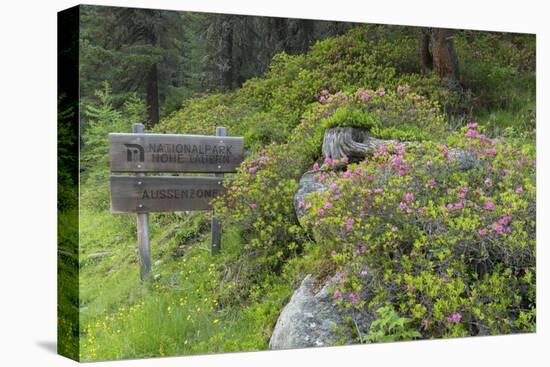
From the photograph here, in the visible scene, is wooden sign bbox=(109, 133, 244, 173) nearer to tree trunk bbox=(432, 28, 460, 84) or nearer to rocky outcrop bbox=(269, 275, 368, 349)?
rocky outcrop bbox=(269, 275, 368, 349)

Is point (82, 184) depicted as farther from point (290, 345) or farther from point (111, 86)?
point (290, 345)

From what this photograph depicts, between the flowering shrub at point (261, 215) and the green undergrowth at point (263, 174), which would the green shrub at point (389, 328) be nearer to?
the green undergrowth at point (263, 174)

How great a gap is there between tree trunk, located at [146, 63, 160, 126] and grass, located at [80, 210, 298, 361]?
0.96 meters

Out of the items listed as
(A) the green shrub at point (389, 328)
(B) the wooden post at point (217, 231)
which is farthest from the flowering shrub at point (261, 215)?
(A) the green shrub at point (389, 328)

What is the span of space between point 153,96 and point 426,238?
278 centimetres

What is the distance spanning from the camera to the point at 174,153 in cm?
726

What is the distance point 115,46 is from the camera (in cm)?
670

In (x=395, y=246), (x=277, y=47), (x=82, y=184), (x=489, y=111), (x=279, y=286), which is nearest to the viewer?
(x=82, y=184)

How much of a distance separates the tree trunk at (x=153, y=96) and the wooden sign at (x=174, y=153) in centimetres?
20

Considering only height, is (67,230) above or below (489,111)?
below

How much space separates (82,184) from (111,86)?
3.03 feet

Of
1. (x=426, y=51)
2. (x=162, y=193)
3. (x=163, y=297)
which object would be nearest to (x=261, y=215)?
(x=162, y=193)

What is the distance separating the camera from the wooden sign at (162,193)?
22.9ft

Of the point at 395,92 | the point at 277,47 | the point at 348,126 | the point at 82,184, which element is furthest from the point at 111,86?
the point at 395,92
